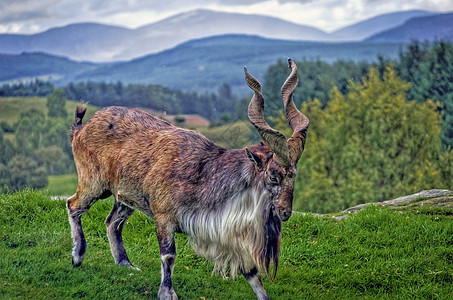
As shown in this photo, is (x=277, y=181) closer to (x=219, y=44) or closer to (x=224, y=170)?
(x=224, y=170)

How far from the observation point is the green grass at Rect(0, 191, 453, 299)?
24.8 feet

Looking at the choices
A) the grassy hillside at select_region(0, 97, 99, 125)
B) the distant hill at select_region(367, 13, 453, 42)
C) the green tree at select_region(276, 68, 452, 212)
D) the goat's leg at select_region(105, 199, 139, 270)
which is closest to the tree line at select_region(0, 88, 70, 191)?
Result: the grassy hillside at select_region(0, 97, 99, 125)

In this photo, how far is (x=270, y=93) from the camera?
43094 millimetres

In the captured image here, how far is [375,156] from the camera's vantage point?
93.4ft

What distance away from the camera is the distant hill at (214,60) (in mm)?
46719

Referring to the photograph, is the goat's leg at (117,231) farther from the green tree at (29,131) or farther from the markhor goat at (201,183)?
the green tree at (29,131)

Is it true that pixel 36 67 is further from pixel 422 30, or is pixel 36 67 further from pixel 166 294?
pixel 166 294

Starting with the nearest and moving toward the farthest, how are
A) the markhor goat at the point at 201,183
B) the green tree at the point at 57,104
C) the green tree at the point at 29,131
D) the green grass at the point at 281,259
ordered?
the markhor goat at the point at 201,183 < the green grass at the point at 281,259 < the green tree at the point at 29,131 < the green tree at the point at 57,104

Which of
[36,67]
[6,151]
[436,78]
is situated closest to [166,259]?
[436,78]

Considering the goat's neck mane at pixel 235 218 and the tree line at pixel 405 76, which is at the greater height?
the goat's neck mane at pixel 235 218

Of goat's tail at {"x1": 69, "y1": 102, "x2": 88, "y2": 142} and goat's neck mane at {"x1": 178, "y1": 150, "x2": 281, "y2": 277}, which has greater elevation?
goat's tail at {"x1": 69, "y1": 102, "x2": 88, "y2": 142}

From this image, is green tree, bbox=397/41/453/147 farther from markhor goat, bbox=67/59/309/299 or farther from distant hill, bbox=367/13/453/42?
markhor goat, bbox=67/59/309/299

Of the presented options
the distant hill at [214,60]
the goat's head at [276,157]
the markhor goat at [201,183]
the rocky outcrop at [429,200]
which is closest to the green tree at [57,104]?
the distant hill at [214,60]

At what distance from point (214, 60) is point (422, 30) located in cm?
2588
